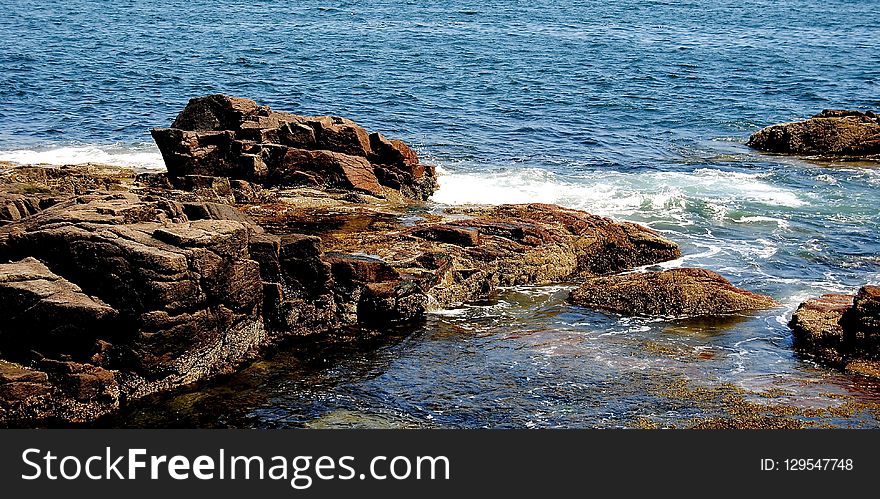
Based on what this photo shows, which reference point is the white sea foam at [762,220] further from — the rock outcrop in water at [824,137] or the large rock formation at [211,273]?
the rock outcrop in water at [824,137]

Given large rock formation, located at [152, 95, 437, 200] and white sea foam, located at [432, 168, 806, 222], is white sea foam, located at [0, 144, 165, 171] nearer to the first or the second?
large rock formation, located at [152, 95, 437, 200]

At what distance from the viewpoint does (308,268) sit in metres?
21.2

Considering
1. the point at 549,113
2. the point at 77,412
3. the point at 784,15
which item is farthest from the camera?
the point at 784,15

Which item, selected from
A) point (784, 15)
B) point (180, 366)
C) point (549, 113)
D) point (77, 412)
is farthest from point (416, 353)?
point (784, 15)

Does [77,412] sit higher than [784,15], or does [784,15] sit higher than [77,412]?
[784,15]

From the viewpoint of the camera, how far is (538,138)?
43.9 metres

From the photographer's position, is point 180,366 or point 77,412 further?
point 180,366

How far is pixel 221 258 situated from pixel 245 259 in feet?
2.89

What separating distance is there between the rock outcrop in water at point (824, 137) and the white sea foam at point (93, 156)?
26389mm

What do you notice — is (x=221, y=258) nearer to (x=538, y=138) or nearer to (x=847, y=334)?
(x=847, y=334)
